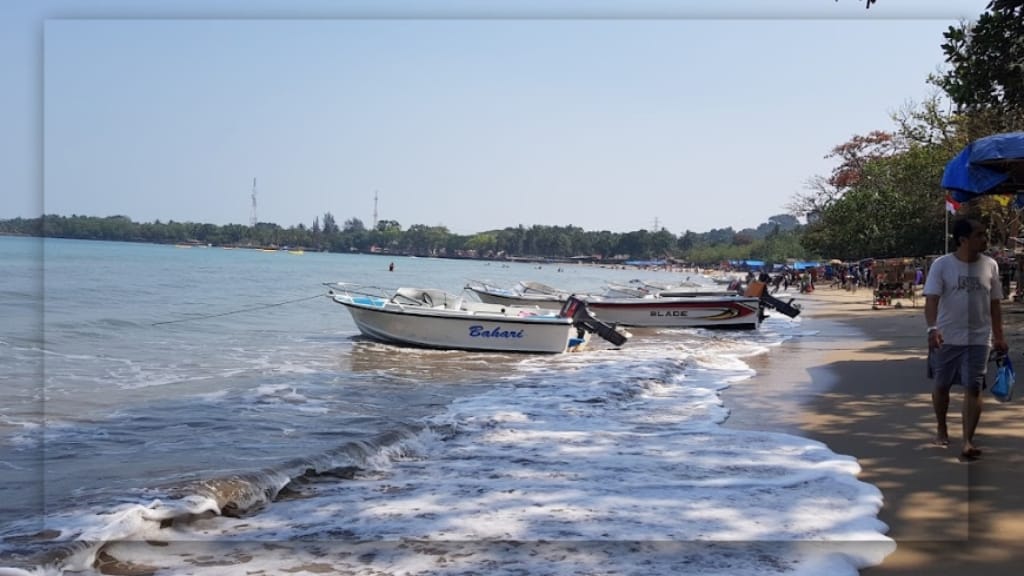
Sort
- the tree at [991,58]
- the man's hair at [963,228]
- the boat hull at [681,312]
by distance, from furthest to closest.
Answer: the boat hull at [681,312] < the tree at [991,58] < the man's hair at [963,228]

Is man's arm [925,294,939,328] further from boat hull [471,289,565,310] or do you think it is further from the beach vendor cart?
the beach vendor cart

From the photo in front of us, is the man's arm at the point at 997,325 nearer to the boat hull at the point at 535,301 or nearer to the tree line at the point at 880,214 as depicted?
the tree line at the point at 880,214

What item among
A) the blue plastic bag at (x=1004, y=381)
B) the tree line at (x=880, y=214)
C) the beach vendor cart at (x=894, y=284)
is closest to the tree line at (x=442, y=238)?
the tree line at (x=880, y=214)

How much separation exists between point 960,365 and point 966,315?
0.36 meters

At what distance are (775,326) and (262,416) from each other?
17333mm

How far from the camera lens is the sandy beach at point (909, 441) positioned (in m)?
4.02

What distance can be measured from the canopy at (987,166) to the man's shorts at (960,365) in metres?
2.84

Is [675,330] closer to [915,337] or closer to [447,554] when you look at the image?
[915,337]

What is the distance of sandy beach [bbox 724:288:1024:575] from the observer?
4.02m

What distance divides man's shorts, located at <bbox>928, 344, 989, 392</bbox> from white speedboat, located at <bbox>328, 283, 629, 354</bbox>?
1069cm

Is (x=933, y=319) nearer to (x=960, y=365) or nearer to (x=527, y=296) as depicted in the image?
Answer: (x=960, y=365)

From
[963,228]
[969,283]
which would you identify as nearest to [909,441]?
[969,283]

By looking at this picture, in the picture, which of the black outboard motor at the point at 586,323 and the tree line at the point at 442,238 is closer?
the tree line at the point at 442,238

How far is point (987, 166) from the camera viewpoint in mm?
7988
